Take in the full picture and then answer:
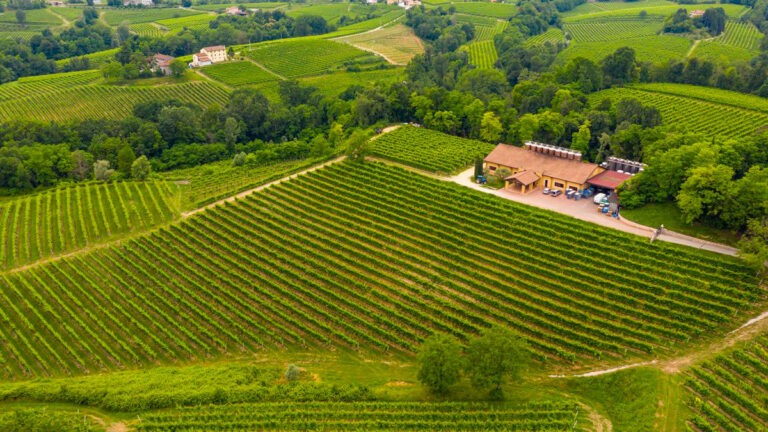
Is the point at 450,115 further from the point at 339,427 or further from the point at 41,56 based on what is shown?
the point at 41,56

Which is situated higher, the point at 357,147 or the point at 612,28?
the point at 612,28

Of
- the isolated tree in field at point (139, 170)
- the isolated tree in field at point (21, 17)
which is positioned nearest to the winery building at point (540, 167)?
the isolated tree in field at point (139, 170)

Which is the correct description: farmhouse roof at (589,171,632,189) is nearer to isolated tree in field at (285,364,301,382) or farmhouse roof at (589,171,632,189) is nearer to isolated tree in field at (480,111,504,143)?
isolated tree in field at (480,111,504,143)

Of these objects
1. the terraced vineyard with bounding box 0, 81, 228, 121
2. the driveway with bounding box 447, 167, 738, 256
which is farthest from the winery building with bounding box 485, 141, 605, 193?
the terraced vineyard with bounding box 0, 81, 228, 121

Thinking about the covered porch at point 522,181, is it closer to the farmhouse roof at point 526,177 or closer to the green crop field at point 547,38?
the farmhouse roof at point 526,177

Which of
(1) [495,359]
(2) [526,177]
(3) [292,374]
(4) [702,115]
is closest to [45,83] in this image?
(2) [526,177]

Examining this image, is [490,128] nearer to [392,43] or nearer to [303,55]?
[303,55]
